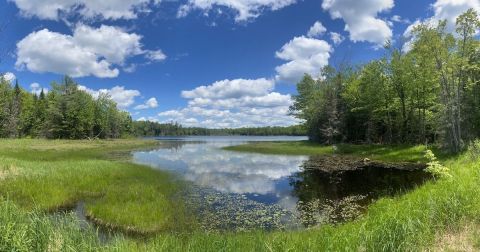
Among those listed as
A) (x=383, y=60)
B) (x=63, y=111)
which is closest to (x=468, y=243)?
(x=383, y=60)

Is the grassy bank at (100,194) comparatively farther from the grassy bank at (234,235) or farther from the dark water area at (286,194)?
the dark water area at (286,194)

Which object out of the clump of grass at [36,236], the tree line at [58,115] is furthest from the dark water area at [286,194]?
the tree line at [58,115]

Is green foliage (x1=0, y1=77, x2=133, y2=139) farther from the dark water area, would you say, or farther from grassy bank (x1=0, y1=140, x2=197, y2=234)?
the dark water area

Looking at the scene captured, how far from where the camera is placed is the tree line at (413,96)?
3228cm

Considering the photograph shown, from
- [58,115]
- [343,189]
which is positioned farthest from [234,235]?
[58,115]

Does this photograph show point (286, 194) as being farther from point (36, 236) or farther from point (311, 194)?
point (36, 236)

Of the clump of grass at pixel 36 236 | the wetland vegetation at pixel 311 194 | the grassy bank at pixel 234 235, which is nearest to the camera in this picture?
the clump of grass at pixel 36 236

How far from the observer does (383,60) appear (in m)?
51.2

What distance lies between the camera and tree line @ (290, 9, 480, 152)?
3228 centimetres

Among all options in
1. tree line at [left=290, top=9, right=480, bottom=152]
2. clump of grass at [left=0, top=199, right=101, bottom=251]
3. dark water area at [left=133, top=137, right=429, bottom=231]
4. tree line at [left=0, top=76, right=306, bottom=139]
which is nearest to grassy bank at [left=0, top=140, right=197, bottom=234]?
dark water area at [left=133, top=137, right=429, bottom=231]

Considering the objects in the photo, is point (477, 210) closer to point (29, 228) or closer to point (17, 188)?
point (29, 228)

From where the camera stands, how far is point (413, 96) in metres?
48.6

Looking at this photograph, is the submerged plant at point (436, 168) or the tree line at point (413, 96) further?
the tree line at point (413, 96)

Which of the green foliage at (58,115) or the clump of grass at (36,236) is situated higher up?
the green foliage at (58,115)
